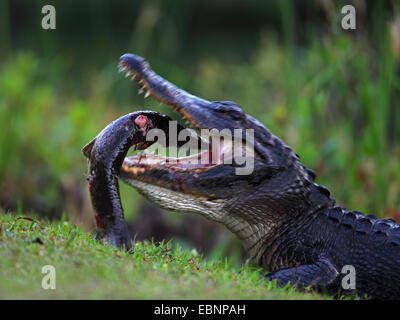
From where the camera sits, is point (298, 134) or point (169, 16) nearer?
point (298, 134)

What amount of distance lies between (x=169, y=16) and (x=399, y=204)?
19.3 feet

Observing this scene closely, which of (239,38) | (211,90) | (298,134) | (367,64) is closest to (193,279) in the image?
(298,134)

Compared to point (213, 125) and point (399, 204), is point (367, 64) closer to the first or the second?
point (399, 204)

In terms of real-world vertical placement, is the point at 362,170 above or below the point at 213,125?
below

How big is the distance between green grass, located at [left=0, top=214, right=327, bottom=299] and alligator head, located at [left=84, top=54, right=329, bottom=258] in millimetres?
459

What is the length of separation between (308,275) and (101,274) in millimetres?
1295

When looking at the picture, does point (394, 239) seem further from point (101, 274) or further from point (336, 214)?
point (101, 274)

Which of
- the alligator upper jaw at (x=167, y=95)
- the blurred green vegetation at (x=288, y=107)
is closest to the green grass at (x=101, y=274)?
the alligator upper jaw at (x=167, y=95)

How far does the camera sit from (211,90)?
396 inches

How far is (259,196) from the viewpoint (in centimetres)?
356

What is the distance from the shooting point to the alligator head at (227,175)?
11.6 feet
